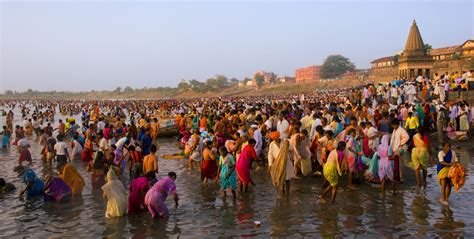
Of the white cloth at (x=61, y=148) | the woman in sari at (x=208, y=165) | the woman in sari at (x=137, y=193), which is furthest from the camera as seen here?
the white cloth at (x=61, y=148)

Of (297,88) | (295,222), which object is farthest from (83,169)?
(297,88)

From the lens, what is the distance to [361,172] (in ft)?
30.0

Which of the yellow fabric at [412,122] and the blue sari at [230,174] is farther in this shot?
the yellow fabric at [412,122]

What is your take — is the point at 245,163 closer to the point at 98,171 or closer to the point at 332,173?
the point at 332,173

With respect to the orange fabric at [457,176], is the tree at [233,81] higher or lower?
higher

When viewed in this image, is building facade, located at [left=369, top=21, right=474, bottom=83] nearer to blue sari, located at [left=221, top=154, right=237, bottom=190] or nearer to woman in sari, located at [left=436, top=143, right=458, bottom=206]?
woman in sari, located at [left=436, top=143, right=458, bottom=206]

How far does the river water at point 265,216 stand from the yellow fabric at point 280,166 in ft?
1.26

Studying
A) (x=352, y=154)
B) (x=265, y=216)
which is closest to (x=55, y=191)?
(x=265, y=216)

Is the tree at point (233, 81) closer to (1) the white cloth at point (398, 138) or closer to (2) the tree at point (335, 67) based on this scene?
(2) the tree at point (335, 67)

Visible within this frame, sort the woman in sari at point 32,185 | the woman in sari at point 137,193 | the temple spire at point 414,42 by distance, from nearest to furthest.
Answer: the woman in sari at point 137,193 → the woman in sari at point 32,185 → the temple spire at point 414,42

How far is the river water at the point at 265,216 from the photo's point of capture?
621cm

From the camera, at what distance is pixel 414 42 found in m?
41.7

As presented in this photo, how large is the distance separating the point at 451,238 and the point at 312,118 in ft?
21.6

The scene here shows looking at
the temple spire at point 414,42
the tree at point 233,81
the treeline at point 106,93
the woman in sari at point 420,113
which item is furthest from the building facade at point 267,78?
the woman in sari at point 420,113
